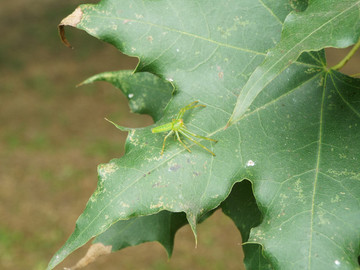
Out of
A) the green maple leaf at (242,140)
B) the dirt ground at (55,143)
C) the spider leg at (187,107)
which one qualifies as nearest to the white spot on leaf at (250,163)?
the green maple leaf at (242,140)

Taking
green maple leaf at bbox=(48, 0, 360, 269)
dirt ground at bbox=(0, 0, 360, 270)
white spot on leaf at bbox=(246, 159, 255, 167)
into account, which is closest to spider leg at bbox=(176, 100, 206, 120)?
green maple leaf at bbox=(48, 0, 360, 269)

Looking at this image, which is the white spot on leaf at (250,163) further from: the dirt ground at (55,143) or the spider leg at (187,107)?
the dirt ground at (55,143)

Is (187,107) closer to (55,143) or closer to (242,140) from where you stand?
(242,140)

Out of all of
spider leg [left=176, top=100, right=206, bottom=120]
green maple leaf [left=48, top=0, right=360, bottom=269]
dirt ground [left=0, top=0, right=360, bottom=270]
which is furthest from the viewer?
dirt ground [left=0, top=0, right=360, bottom=270]

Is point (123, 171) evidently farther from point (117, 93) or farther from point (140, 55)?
point (117, 93)

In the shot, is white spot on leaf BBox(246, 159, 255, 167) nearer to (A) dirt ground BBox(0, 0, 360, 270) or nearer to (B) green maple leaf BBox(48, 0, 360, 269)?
(B) green maple leaf BBox(48, 0, 360, 269)

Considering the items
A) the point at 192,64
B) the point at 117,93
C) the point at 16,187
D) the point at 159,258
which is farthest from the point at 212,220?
the point at 192,64

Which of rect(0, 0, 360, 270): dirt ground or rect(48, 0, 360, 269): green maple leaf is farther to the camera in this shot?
rect(0, 0, 360, 270): dirt ground
